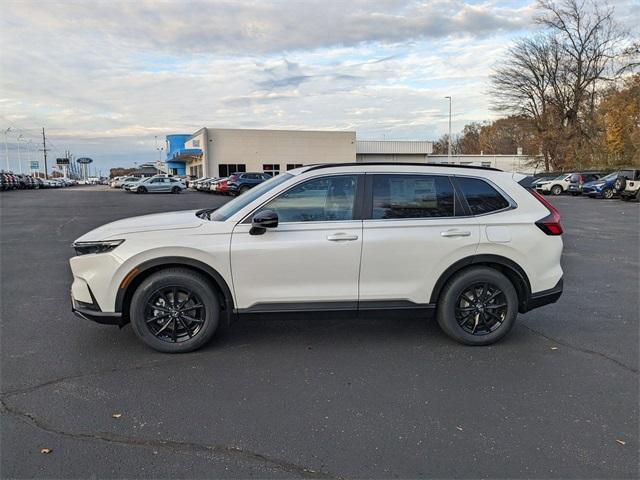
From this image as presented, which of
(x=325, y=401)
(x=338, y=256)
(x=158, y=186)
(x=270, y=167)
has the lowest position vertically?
(x=325, y=401)

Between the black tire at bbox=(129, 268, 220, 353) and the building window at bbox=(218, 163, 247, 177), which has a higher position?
the building window at bbox=(218, 163, 247, 177)

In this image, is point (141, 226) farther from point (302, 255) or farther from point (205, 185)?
point (205, 185)

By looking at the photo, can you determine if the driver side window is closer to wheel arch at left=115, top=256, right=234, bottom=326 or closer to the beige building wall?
wheel arch at left=115, top=256, right=234, bottom=326

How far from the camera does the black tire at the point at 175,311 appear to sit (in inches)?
170

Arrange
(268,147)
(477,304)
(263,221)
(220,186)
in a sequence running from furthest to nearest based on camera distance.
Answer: (268,147), (220,186), (477,304), (263,221)

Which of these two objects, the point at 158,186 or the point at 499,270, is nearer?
the point at 499,270

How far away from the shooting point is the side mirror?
4.20 meters

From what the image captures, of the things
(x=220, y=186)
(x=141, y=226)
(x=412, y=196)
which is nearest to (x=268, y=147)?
(x=220, y=186)

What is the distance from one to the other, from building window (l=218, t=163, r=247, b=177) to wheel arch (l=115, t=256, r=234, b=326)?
58707mm

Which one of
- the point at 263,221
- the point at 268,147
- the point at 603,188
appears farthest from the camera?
the point at 268,147

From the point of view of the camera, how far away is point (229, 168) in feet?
204

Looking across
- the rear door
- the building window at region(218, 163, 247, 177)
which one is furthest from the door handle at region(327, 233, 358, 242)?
the building window at region(218, 163, 247, 177)

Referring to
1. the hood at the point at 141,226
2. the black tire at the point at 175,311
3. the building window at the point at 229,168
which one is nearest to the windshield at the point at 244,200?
the hood at the point at 141,226

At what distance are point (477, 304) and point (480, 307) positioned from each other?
41 mm
